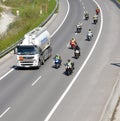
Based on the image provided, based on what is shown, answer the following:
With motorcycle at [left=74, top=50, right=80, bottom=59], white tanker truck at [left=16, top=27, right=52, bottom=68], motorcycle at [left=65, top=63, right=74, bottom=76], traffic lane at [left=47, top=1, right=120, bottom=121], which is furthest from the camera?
motorcycle at [left=74, top=50, right=80, bottom=59]

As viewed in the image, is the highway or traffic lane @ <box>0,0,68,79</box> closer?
the highway

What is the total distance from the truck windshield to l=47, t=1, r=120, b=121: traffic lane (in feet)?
15.9

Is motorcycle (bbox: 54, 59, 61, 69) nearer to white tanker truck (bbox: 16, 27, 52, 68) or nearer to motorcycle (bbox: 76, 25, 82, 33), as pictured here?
white tanker truck (bbox: 16, 27, 52, 68)

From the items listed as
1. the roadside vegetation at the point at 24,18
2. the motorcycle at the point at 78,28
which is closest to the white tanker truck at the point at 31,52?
the roadside vegetation at the point at 24,18

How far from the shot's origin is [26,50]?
43.8 meters

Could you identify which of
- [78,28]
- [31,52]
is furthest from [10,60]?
[78,28]

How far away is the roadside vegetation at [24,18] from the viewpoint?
59.1m

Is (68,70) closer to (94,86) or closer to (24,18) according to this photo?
(94,86)

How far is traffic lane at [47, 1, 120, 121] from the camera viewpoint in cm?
3079

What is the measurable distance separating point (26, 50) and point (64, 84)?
7066 millimetres

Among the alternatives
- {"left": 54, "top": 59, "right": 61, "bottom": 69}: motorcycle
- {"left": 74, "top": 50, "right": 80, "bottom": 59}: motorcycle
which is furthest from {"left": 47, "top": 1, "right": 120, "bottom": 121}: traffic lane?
{"left": 54, "top": 59, "right": 61, "bottom": 69}: motorcycle

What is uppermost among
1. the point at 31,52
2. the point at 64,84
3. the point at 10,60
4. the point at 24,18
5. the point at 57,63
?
the point at 31,52

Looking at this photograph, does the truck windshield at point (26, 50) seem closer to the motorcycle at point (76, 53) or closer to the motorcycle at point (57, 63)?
the motorcycle at point (57, 63)

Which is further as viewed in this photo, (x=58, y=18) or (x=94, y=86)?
(x=58, y=18)
